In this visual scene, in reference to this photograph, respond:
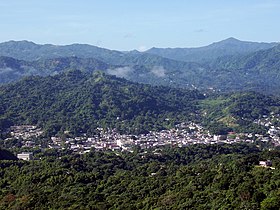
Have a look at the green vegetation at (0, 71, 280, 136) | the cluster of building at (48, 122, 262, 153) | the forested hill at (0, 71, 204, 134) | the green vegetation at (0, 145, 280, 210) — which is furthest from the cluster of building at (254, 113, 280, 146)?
the green vegetation at (0, 145, 280, 210)

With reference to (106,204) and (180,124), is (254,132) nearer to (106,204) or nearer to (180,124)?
(180,124)

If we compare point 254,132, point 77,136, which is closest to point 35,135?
point 77,136

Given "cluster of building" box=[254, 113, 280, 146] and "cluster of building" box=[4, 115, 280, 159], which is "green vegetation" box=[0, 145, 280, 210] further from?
"cluster of building" box=[254, 113, 280, 146]

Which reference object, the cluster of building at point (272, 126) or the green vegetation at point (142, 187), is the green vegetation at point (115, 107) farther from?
the green vegetation at point (142, 187)

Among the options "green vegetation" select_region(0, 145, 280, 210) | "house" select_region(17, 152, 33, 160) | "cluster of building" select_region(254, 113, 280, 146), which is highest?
"green vegetation" select_region(0, 145, 280, 210)

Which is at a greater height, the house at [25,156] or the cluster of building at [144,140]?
the house at [25,156]

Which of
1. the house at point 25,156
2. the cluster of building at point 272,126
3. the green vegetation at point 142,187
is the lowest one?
Answer: the cluster of building at point 272,126

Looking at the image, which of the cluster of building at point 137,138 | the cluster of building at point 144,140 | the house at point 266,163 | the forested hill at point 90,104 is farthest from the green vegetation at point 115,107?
the house at point 266,163
